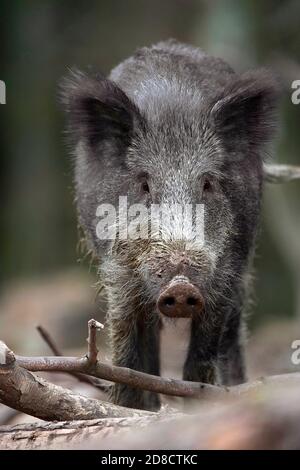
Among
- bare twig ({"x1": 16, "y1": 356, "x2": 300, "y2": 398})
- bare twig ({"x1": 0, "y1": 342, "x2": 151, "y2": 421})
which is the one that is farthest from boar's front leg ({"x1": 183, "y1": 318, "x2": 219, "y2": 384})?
bare twig ({"x1": 0, "y1": 342, "x2": 151, "y2": 421})

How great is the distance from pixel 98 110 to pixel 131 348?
1558 mm

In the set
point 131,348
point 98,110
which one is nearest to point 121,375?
point 131,348

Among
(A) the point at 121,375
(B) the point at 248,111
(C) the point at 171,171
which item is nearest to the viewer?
(A) the point at 121,375

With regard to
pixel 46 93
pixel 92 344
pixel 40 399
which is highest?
pixel 46 93

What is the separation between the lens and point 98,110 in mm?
6438

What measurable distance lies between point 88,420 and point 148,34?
39.4 feet

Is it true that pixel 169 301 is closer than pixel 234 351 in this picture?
Yes

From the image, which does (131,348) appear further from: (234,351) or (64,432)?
(64,432)

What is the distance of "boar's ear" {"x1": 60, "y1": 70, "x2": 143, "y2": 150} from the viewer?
6.31m

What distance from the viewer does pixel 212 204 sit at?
6.11 m

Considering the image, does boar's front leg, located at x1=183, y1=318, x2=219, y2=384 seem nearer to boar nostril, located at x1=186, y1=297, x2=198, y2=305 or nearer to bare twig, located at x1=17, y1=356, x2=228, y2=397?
bare twig, located at x1=17, y1=356, x2=228, y2=397

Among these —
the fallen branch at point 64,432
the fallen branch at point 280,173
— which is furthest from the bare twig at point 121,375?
the fallen branch at point 280,173

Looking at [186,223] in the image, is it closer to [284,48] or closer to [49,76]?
[284,48]
